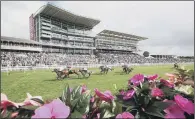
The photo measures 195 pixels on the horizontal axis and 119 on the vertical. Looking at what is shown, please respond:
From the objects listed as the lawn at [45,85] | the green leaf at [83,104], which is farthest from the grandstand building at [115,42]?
the green leaf at [83,104]

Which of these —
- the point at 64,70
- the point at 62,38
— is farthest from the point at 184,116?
the point at 62,38

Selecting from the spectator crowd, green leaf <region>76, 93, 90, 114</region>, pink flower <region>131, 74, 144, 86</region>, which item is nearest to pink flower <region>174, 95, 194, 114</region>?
pink flower <region>131, 74, 144, 86</region>

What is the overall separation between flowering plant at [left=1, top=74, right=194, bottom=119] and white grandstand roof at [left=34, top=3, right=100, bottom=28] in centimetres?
7324

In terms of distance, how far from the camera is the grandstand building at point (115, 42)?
95.2 metres

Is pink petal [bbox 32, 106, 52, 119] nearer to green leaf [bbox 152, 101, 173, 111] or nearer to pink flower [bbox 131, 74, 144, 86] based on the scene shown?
green leaf [bbox 152, 101, 173, 111]

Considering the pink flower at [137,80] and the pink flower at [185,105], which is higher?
the pink flower at [137,80]

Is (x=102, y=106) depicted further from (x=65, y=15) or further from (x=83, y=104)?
(x=65, y=15)

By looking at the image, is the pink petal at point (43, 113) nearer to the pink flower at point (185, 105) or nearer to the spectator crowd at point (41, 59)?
the pink flower at point (185, 105)

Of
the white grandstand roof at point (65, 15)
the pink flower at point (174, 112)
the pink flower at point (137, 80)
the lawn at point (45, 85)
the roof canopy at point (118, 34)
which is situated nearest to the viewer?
the pink flower at point (174, 112)

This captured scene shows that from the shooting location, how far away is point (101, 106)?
1607 mm

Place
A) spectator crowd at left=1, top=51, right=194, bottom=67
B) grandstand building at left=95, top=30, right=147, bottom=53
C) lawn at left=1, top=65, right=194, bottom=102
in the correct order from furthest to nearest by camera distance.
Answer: grandstand building at left=95, top=30, right=147, bottom=53 < spectator crowd at left=1, top=51, right=194, bottom=67 < lawn at left=1, top=65, right=194, bottom=102

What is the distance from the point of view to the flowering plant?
1317 mm

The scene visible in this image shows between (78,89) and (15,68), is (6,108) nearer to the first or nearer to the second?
(78,89)

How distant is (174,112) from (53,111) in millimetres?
748
